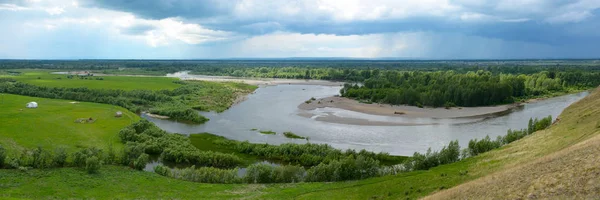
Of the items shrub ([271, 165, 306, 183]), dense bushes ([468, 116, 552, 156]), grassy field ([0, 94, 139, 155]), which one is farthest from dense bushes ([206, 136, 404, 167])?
grassy field ([0, 94, 139, 155])

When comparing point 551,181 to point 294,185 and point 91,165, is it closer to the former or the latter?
point 294,185

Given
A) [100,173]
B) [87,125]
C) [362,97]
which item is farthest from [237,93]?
[100,173]

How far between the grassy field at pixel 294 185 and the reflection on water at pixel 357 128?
14845mm

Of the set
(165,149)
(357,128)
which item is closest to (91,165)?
(165,149)

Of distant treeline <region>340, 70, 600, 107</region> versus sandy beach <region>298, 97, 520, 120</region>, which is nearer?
sandy beach <region>298, 97, 520, 120</region>

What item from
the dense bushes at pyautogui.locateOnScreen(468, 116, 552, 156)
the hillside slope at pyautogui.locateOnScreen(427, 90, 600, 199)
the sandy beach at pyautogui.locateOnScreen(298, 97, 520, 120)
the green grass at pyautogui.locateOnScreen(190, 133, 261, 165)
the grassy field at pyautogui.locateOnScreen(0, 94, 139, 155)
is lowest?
the sandy beach at pyautogui.locateOnScreen(298, 97, 520, 120)

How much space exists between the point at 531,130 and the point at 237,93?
8584cm

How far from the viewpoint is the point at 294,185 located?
34.8 meters

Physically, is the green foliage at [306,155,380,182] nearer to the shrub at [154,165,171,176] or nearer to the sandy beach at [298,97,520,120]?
the shrub at [154,165,171,176]

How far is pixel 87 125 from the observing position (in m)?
60.5

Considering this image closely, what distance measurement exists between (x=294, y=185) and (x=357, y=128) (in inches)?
1239

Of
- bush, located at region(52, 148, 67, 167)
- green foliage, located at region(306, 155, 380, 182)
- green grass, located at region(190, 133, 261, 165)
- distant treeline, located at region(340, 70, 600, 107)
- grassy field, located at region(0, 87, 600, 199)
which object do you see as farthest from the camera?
distant treeline, located at region(340, 70, 600, 107)

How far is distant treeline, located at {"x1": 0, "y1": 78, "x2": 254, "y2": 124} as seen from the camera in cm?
8169

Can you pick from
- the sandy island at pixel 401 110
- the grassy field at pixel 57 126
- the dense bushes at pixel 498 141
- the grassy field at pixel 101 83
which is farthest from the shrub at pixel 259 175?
the grassy field at pixel 101 83
